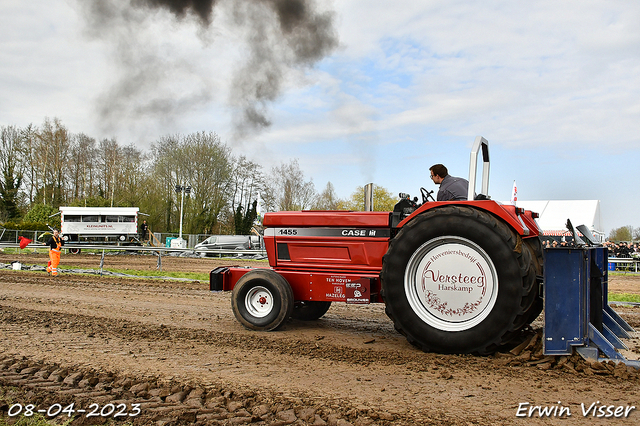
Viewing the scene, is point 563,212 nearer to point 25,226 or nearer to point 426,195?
point 426,195

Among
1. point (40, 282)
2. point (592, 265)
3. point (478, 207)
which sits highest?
point (478, 207)

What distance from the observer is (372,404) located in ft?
11.3

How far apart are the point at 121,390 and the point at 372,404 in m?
1.87

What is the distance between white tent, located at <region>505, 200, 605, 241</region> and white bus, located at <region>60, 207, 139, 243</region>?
1112 inches

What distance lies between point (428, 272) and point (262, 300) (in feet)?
7.11

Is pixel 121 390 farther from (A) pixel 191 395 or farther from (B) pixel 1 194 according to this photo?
(B) pixel 1 194

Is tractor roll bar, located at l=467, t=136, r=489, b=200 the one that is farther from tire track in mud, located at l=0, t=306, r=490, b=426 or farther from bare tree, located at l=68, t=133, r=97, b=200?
bare tree, located at l=68, t=133, r=97, b=200

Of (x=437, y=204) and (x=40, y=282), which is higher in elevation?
(x=437, y=204)

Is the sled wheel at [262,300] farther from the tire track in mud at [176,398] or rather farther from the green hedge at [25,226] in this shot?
the green hedge at [25,226]

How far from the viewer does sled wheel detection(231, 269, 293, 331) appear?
5812 mm

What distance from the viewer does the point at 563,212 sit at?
99.8ft

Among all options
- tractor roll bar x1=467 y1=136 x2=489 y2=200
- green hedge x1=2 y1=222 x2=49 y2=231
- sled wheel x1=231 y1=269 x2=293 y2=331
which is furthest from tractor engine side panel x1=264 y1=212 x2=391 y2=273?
green hedge x1=2 y1=222 x2=49 y2=231

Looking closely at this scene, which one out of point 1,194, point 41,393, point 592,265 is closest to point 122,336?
point 41,393

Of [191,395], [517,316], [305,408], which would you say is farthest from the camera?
[517,316]
